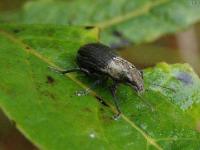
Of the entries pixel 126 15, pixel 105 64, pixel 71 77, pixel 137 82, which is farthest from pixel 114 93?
pixel 126 15

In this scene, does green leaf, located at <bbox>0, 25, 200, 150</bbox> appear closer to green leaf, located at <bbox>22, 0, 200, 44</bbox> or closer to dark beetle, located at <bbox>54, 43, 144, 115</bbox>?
dark beetle, located at <bbox>54, 43, 144, 115</bbox>

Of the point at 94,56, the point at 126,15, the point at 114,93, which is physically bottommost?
the point at 126,15

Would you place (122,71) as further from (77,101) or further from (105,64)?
(77,101)

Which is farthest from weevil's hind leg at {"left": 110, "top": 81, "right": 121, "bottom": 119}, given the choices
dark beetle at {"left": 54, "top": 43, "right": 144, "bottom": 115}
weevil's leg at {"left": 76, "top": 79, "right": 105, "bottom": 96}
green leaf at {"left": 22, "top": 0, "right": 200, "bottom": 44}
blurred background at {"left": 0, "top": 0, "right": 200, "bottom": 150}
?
green leaf at {"left": 22, "top": 0, "right": 200, "bottom": 44}

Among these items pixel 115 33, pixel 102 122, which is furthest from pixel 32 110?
pixel 115 33

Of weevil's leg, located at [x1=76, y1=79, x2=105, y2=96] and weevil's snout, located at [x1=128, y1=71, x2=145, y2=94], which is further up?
weevil's leg, located at [x1=76, y1=79, x2=105, y2=96]

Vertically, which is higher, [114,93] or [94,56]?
[94,56]
